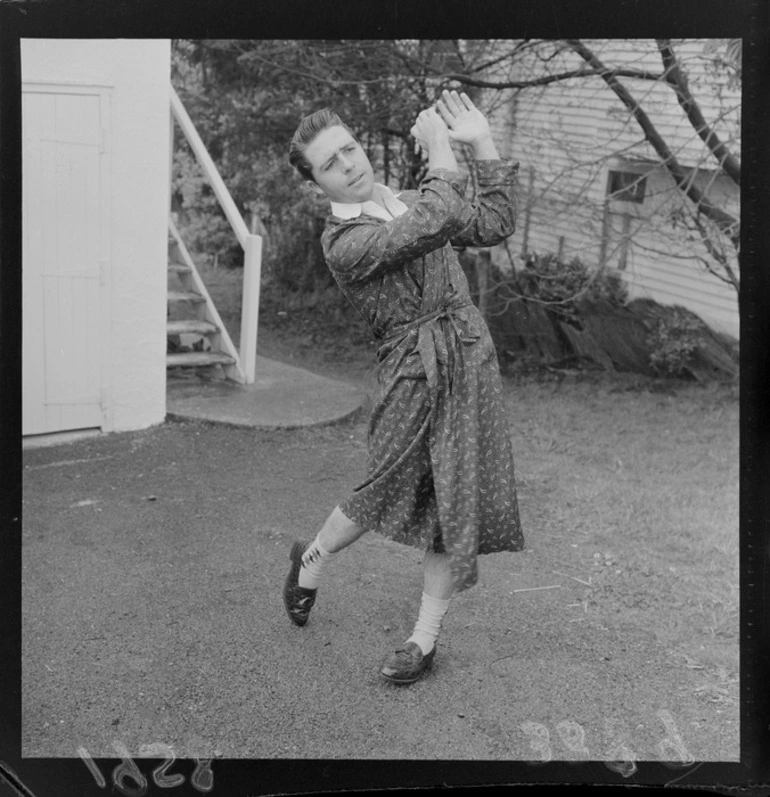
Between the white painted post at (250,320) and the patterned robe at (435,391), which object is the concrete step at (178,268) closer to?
the white painted post at (250,320)

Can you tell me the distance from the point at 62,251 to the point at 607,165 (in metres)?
3.30

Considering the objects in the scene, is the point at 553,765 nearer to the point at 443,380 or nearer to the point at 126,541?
the point at 443,380

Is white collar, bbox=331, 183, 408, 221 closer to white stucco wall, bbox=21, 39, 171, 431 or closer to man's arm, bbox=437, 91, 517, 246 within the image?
man's arm, bbox=437, 91, 517, 246

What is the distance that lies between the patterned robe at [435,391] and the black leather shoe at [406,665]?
0.96ft

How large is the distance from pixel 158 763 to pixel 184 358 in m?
1.27

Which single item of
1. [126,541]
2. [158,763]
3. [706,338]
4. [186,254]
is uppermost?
[186,254]

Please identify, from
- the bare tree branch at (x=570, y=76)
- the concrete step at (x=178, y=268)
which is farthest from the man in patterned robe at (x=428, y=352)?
the bare tree branch at (x=570, y=76)

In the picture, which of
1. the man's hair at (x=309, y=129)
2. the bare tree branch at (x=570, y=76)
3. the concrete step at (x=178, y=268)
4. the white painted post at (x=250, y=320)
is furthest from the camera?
the bare tree branch at (x=570, y=76)

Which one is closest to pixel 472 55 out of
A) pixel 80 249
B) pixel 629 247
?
pixel 629 247

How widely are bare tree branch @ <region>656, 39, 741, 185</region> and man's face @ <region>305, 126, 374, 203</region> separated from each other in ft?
5.82

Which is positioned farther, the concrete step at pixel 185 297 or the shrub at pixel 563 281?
the shrub at pixel 563 281

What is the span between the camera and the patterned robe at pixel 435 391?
2.69 meters

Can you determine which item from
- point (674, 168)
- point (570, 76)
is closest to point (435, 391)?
point (570, 76)

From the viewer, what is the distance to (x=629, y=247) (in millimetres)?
5098
